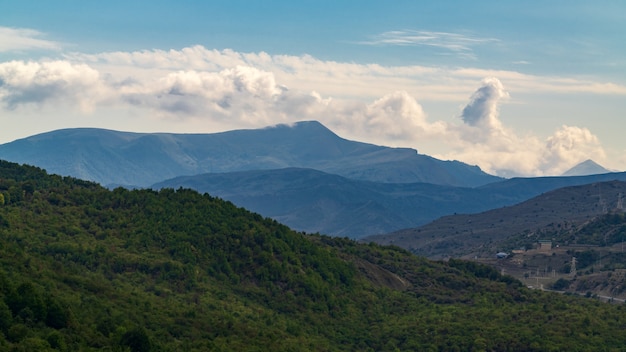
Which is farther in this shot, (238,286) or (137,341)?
(238,286)

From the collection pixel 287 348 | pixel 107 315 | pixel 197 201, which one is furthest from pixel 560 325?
pixel 107 315

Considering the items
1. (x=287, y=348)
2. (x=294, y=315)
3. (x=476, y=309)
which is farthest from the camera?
(x=476, y=309)

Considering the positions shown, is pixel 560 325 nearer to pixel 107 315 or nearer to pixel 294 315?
pixel 294 315

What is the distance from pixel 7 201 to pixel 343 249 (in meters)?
66.4

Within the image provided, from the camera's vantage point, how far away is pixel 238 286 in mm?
147125

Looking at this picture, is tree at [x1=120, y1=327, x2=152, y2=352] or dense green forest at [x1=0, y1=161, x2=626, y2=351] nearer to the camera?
tree at [x1=120, y1=327, x2=152, y2=352]

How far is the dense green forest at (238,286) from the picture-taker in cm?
11138

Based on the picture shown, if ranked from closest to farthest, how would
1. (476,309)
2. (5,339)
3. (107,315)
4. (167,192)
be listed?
(5,339), (107,315), (476,309), (167,192)

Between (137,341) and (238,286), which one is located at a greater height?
(238,286)

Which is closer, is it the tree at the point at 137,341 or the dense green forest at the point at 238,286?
the tree at the point at 137,341

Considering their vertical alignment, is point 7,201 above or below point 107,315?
above

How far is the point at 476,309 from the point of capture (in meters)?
160

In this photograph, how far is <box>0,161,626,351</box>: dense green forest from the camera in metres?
111

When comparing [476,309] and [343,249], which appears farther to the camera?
[343,249]
